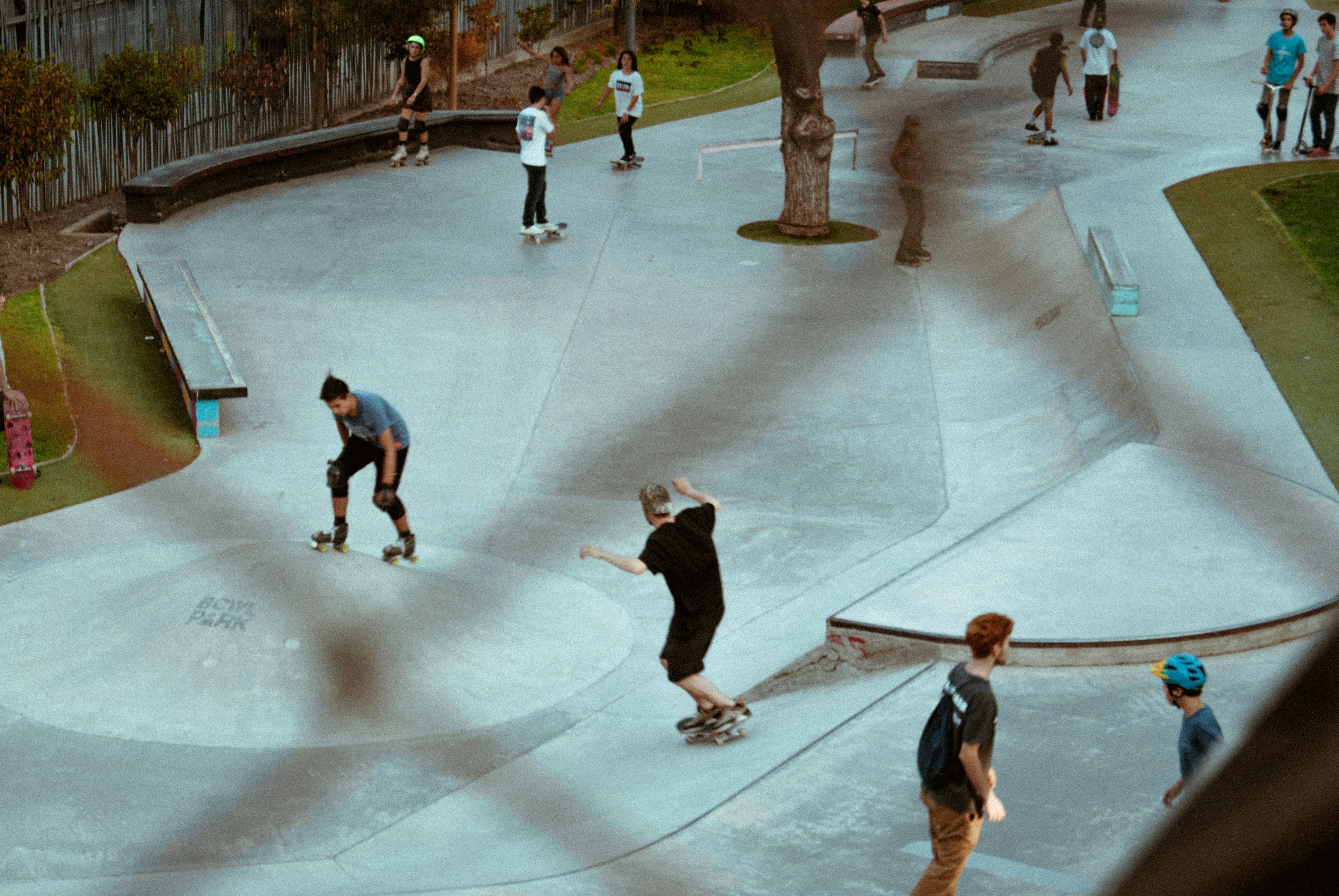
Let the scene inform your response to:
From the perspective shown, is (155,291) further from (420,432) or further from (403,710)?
(403,710)

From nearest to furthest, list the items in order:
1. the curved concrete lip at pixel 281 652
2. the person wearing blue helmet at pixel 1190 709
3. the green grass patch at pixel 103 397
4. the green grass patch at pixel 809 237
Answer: the person wearing blue helmet at pixel 1190 709 < the curved concrete lip at pixel 281 652 < the green grass patch at pixel 103 397 < the green grass patch at pixel 809 237

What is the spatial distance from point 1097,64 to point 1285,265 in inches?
344

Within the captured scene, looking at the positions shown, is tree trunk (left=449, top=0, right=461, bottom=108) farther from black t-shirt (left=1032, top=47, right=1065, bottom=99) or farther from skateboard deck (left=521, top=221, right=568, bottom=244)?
black t-shirt (left=1032, top=47, right=1065, bottom=99)

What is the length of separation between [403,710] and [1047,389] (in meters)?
6.55

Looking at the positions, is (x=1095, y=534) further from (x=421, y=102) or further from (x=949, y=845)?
(x=421, y=102)

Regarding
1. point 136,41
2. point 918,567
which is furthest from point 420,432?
point 136,41

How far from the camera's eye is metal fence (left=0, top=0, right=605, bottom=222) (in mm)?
15469

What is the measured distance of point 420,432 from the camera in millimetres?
11031

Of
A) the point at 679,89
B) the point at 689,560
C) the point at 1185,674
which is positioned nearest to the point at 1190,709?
the point at 1185,674

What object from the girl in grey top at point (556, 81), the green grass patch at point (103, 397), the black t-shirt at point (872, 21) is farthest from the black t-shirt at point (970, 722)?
the black t-shirt at point (872, 21)

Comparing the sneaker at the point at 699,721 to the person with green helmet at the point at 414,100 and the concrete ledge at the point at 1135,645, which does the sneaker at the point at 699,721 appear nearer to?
the concrete ledge at the point at 1135,645

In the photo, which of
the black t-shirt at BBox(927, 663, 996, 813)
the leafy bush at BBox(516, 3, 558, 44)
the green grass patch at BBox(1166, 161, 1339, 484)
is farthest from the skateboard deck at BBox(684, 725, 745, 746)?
the leafy bush at BBox(516, 3, 558, 44)

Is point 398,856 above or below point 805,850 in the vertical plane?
below

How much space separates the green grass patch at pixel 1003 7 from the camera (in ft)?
85.3
